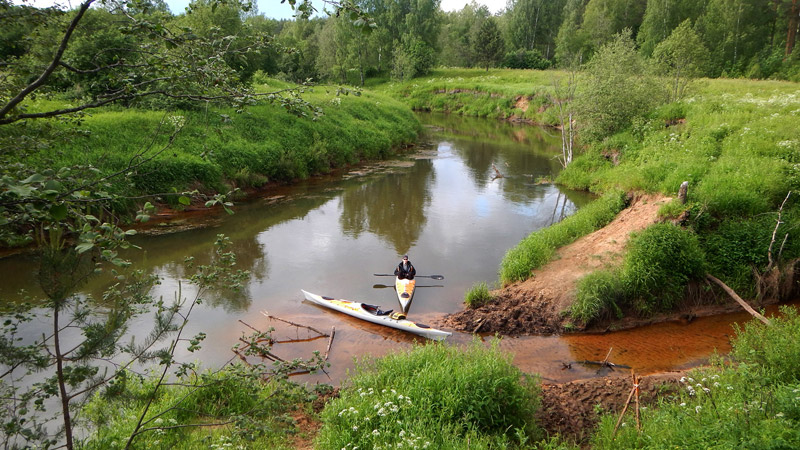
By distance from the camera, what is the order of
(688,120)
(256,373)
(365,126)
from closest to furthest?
(256,373) < (688,120) < (365,126)

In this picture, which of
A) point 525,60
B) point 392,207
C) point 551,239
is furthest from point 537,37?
point 551,239

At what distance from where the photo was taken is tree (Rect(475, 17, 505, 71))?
6288cm

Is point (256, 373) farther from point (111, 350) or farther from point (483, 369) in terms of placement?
point (483, 369)

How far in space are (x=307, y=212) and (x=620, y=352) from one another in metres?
12.9

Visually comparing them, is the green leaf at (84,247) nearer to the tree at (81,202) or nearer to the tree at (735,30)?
the tree at (81,202)

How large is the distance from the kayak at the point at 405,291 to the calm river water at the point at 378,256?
32cm

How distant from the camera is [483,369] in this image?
7.43 meters

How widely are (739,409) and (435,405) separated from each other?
3.74m

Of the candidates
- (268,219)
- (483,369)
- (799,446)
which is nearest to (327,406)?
(483,369)

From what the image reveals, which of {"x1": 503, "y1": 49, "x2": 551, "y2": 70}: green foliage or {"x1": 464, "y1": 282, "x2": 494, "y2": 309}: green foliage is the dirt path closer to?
{"x1": 464, "y1": 282, "x2": 494, "y2": 309}: green foliage

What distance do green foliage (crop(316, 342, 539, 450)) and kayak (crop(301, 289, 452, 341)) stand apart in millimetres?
2404

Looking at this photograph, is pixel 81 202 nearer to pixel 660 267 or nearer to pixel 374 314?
pixel 374 314

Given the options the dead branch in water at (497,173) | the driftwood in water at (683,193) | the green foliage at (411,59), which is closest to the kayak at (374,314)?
the driftwood in water at (683,193)

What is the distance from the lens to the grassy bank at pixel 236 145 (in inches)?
641
